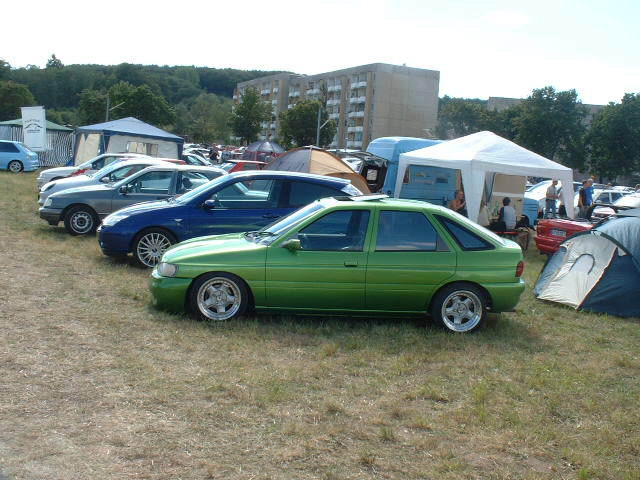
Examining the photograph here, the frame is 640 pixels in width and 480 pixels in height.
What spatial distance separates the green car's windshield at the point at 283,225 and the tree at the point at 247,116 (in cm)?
6391

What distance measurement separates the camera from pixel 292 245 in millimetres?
7422

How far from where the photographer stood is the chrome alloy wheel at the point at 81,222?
1333cm

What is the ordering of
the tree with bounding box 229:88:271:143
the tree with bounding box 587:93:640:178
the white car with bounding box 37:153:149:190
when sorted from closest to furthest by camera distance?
the white car with bounding box 37:153:149:190 < the tree with bounding box 587:93:640:178 < the tree with bounding box 229:88:271:143

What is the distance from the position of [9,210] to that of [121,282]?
9083 millimetres

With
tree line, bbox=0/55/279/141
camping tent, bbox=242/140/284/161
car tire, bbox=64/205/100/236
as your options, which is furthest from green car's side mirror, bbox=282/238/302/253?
tree line, bbox=0/55/279/141

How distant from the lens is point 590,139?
63.7 m

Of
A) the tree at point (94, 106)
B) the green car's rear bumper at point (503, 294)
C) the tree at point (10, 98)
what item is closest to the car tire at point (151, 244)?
the green car's rear bumper at point (503, 294)

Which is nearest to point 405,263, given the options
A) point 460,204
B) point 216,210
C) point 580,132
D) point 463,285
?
point 463,285

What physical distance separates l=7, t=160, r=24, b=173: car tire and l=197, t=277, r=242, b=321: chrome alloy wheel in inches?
1113

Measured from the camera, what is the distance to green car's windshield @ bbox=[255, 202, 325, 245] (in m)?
7.73

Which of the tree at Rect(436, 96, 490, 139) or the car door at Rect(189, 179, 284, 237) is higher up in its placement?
the tree at Rect(436, 96, 490, 139)

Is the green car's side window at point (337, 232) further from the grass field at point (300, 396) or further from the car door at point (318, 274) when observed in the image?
the grass field at point (300, 396)

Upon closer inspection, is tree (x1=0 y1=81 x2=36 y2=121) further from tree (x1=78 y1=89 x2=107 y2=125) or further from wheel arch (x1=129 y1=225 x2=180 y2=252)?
wheel arch (x1=129 y1=225 x2=180 y2=252)

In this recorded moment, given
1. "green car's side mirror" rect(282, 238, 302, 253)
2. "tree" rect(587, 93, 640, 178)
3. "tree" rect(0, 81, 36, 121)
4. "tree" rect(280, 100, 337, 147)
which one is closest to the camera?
"green car's side mirror" rect(282, 238, 302, 253)
